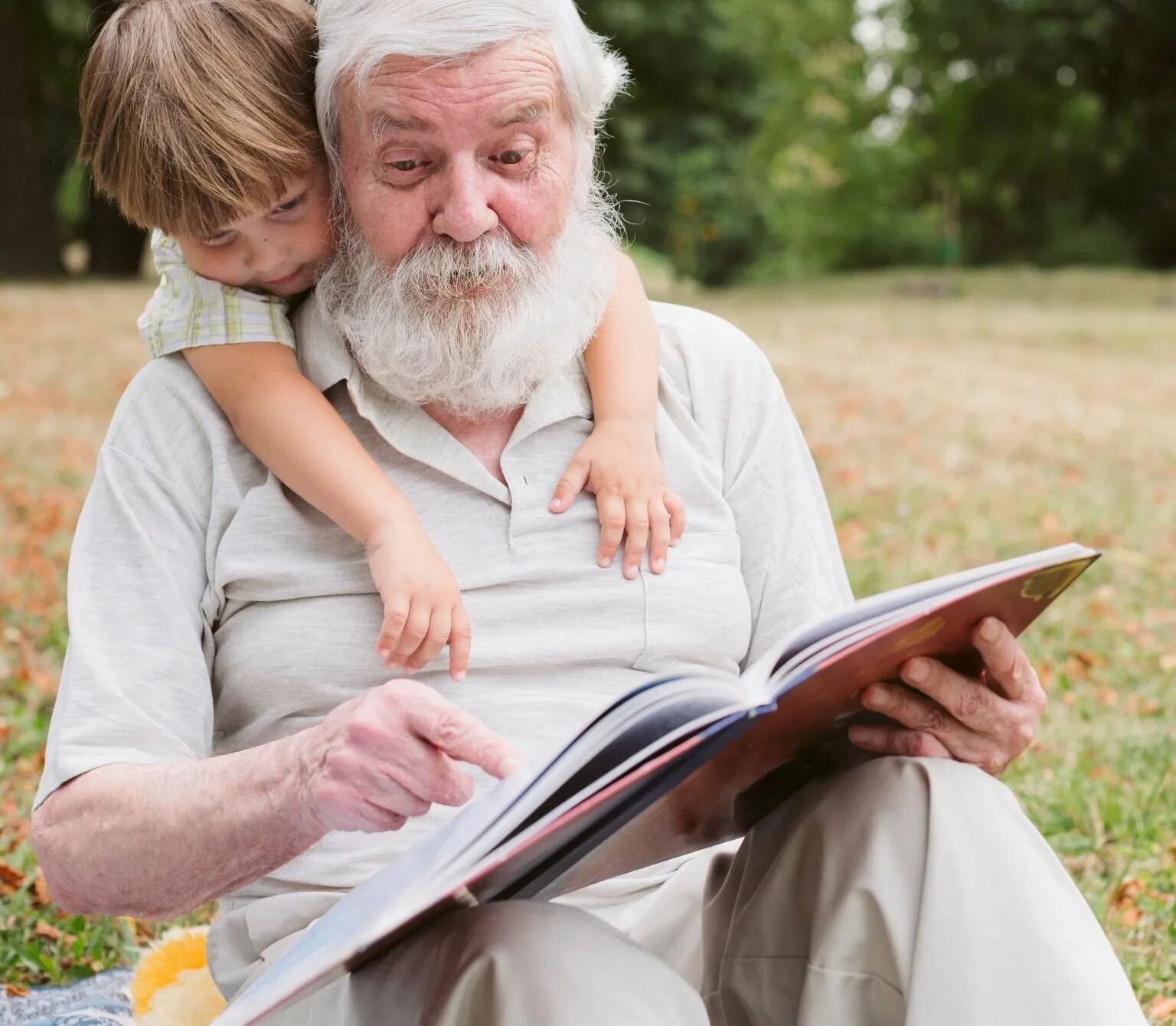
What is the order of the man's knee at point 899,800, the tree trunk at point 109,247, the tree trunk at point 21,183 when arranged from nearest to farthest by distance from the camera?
1. the man's knee at point 899,800
2. the tree trunk at point 21,183
3. the tree trunk at point 109,247

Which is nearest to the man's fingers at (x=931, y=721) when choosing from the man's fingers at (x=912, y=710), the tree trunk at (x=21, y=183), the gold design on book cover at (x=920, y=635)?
the man's fingers at (x=912, y=710)

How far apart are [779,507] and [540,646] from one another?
455mm

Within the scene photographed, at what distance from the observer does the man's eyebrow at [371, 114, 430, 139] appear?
195cm

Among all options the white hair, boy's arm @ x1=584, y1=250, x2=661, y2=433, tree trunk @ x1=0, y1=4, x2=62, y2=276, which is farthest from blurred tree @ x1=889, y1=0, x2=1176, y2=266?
the white hair

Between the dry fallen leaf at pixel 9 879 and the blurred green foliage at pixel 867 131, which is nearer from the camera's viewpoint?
the dry fallen leaf at pixel 9 879

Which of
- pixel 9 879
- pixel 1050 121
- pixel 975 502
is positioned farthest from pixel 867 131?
pixel 9 879

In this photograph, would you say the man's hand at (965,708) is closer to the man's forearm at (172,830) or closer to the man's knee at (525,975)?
the man's knee at (525,975)

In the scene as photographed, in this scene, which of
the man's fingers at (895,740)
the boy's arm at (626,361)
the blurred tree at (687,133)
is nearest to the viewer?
the man's fingers at (895,740)

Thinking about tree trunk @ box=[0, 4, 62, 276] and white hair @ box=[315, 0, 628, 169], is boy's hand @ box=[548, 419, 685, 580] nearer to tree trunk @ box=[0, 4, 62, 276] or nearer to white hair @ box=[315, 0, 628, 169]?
white hair @ box=[315, 0, 628, 169]

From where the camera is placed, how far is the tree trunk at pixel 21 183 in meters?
15.7

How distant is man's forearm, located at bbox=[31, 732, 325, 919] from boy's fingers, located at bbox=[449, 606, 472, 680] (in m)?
0.33

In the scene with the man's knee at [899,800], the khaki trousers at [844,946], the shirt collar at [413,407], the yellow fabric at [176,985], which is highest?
the shirt collar at [413,407]

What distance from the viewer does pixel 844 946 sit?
64.8 inches

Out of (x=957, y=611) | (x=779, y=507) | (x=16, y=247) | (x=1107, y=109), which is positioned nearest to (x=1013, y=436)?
(x=779, y=507)
